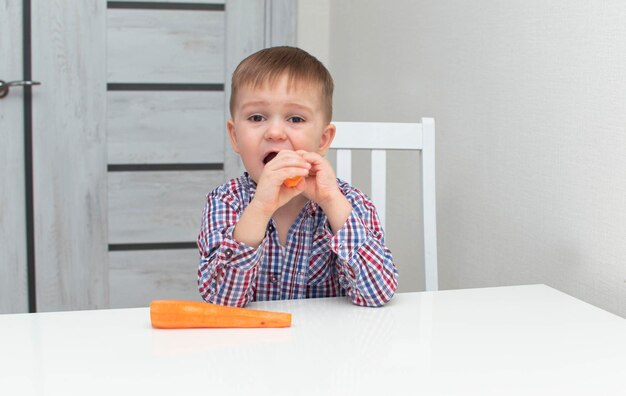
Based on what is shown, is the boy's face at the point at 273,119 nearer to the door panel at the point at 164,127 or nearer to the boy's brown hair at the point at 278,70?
the boy's brown hair at the point at 278,70

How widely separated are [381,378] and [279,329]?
0.63ft

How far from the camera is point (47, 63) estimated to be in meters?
2.39

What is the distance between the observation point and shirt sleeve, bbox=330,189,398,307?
101cm

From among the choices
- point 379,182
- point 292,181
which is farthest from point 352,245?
point 379,182

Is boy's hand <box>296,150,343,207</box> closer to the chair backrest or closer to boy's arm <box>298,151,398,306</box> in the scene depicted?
boy's arm <box>298,151,398,306</box>

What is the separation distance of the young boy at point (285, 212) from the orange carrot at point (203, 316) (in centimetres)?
13

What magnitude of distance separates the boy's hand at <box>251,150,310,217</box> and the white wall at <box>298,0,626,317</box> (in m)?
0.48

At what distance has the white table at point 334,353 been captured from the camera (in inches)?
27.3

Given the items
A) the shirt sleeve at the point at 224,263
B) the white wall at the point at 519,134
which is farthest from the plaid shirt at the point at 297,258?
the white wall at the point at 519,134

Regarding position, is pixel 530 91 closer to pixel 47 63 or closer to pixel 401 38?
pixel 401 38

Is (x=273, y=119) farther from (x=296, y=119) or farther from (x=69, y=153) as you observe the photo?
(x=69, y=153)

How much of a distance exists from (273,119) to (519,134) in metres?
0.54

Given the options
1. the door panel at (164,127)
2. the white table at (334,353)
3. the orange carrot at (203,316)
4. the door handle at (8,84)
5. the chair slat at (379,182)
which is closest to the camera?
the white table at (334,353)


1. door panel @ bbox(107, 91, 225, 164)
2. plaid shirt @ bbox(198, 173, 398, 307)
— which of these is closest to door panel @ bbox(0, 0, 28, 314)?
door panel @ bbox(107, 91, 225, 164)
